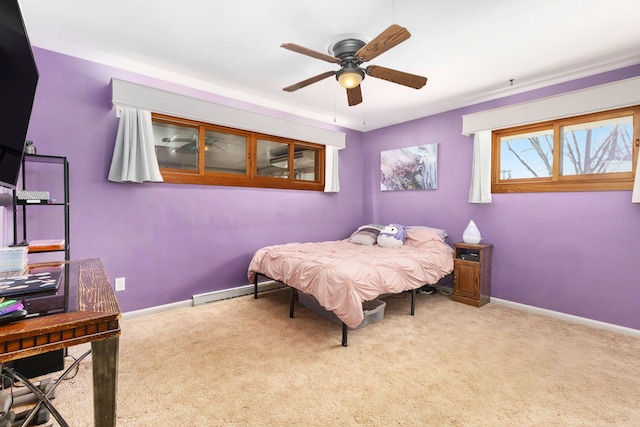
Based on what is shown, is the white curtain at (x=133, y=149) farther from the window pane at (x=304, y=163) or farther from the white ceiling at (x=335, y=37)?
the window pane at (x=304, y=163)

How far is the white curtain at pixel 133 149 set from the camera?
2760mm

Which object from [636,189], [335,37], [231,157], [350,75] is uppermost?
[335,37]

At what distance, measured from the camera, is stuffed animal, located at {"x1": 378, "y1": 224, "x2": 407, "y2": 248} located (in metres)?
3.83

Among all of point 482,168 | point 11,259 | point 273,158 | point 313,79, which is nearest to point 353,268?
point 313,79

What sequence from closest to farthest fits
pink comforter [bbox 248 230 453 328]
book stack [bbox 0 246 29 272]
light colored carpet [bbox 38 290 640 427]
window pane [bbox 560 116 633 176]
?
book stack [bbox 0 246 29 272]
light colored carpet [bbox 38 290 640 427]
pink comforter [bbox 248 230 453 328]
window pane [bbox 560 116 633 176]

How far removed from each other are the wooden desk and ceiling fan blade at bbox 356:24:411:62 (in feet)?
6.26

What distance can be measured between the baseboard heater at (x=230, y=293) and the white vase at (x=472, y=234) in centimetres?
232

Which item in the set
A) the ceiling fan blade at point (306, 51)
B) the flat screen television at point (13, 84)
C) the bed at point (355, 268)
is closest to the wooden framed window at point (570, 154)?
the bed at point (355, 268)

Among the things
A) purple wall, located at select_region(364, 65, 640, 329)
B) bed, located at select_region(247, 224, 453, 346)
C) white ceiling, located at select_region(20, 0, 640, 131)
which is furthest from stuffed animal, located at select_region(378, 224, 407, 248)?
white ceiling, located at select_region(20, 0, 640, 131)

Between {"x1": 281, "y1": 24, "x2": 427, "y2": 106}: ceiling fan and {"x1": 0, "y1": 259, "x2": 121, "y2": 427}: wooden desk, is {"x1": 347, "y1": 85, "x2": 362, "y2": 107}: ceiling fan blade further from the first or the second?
{"x1": 0, "y1": 259, "x2": 121, "y2": 427}: wooden desk

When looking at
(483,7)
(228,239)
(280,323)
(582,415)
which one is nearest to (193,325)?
(280,323)

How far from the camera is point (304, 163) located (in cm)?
458

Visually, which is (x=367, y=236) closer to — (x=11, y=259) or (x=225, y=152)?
(x=225, y=152)

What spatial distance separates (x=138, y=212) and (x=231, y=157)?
54.5 inches
